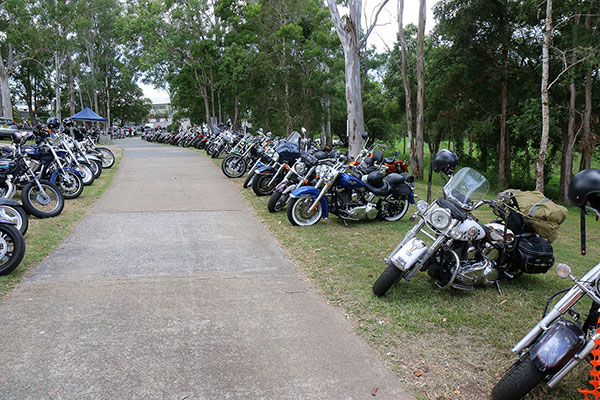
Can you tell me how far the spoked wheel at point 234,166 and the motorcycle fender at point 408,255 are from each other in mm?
8969

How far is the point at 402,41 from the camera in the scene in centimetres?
1909

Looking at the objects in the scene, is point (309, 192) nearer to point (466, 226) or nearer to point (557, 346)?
point (466, 226)

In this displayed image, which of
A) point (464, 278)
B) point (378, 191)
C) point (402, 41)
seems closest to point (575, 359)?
point (464, 278)

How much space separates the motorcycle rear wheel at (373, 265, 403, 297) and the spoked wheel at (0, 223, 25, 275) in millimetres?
3796

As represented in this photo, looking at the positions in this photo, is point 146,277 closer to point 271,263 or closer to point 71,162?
point 271,263

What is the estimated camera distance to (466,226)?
432cm

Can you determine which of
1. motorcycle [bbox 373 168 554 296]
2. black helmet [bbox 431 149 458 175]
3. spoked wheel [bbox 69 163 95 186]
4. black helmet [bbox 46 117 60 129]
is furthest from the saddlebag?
spoked wheel [bbox 69 163 95 186]

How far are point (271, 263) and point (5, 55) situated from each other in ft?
151

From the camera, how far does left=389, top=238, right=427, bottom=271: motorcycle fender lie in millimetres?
4172

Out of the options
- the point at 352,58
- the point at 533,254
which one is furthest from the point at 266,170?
the point at 352,58

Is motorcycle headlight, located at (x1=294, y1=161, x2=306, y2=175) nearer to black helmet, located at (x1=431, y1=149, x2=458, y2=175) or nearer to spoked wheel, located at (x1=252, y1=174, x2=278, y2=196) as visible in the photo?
spoked wheel, located at (x1=252, y1=174, x2=278, y2=196)

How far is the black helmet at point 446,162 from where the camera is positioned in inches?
193

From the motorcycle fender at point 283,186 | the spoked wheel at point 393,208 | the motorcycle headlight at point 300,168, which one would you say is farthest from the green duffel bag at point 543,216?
the motorcycle fender at point 283,186

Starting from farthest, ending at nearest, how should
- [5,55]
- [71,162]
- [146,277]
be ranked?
1. [5,55]
2. [71,162]
3. [146,277]
